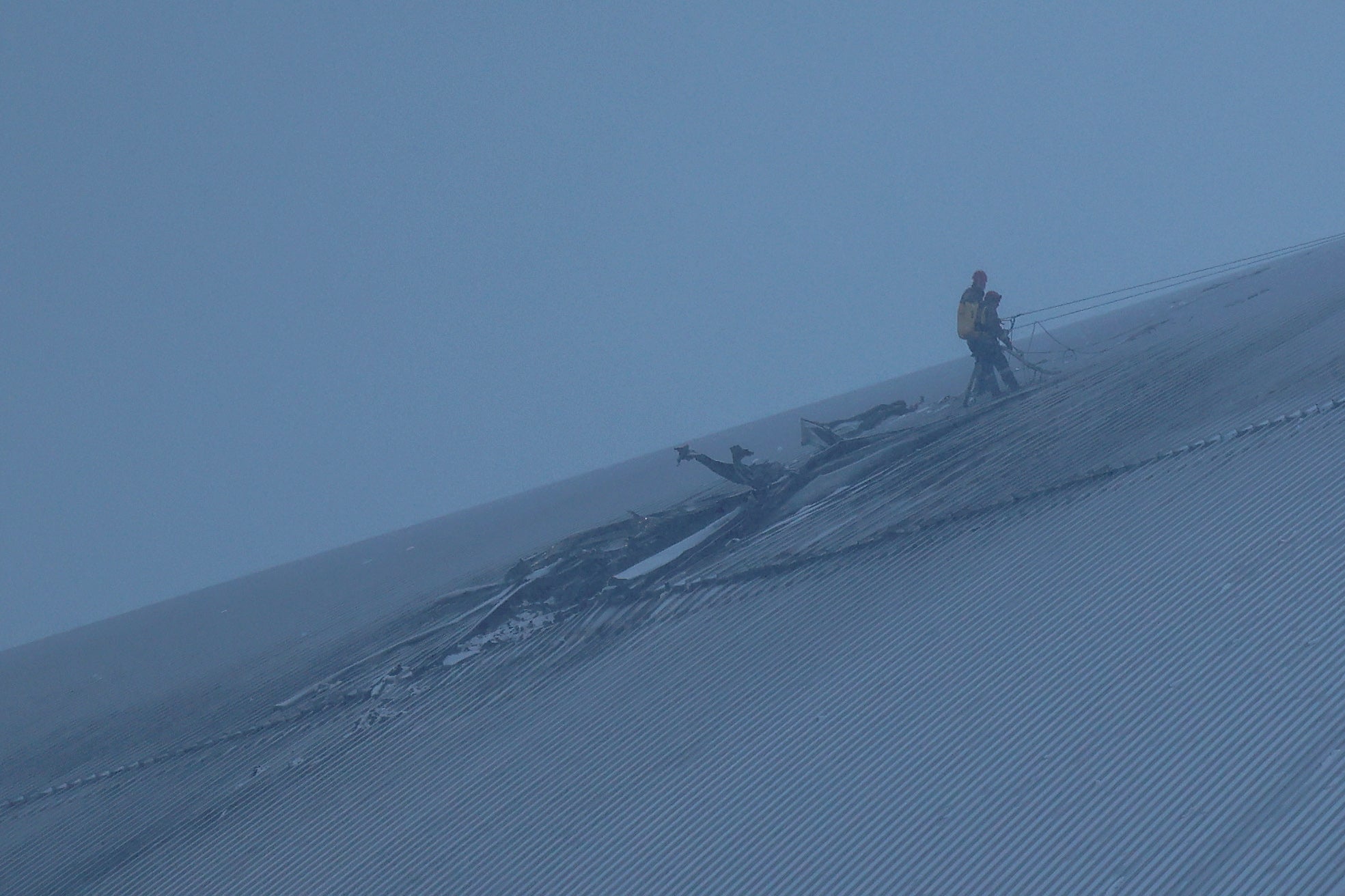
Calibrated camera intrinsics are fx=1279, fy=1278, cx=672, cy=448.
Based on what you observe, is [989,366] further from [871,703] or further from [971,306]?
[871,703]

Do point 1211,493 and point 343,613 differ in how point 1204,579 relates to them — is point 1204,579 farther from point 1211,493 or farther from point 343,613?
point 343,613

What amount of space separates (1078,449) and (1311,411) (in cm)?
335

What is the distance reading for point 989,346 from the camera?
22.1m

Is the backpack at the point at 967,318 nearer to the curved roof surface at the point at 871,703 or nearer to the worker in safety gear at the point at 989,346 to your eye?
the worker in safety gear at the point at 989,346

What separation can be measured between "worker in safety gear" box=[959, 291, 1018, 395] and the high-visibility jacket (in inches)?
1.4

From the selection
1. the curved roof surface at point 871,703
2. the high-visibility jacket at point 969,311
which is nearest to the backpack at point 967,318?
the high-visibility jacket at point 969,311

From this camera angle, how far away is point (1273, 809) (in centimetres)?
762

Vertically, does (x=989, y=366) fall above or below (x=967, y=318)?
below

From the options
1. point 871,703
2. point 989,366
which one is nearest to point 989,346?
point 989,366

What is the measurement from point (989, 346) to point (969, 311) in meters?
1.07

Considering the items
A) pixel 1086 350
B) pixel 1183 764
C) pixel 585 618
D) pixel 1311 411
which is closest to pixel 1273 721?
pixel 1183 764

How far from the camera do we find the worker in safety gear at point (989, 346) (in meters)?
21.4

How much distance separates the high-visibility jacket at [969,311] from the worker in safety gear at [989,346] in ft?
0.12

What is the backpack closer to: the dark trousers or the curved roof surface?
the dark trousers
